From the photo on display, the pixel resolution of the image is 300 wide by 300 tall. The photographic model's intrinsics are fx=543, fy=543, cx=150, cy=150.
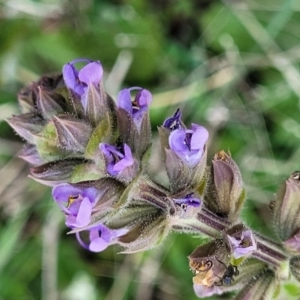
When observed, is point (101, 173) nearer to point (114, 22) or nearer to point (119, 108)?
point (119, 108)

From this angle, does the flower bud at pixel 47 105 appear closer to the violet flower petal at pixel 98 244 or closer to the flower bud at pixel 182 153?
the flower bud at pixel 182 153

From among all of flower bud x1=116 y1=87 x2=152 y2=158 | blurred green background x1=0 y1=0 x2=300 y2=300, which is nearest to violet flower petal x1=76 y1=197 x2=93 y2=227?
flower bud x1=116 y1=87 x2=152 y2=158

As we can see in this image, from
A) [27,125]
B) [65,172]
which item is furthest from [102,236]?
[27,125]

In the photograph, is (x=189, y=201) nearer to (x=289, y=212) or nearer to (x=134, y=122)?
(x=134, y=122)

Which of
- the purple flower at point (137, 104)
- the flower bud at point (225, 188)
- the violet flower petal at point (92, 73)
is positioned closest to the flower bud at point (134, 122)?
the purple flower at point (137, 104)

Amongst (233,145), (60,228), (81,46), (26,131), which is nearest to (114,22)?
(81,46)

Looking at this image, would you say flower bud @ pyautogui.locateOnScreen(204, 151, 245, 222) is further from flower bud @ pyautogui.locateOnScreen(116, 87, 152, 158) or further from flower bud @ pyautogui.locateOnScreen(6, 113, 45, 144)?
flower bud @ pyautogui.locateOnScreen(6, 113, 45, 144)

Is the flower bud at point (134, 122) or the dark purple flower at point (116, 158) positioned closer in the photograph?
the dark purple flower at point (116, 158)
